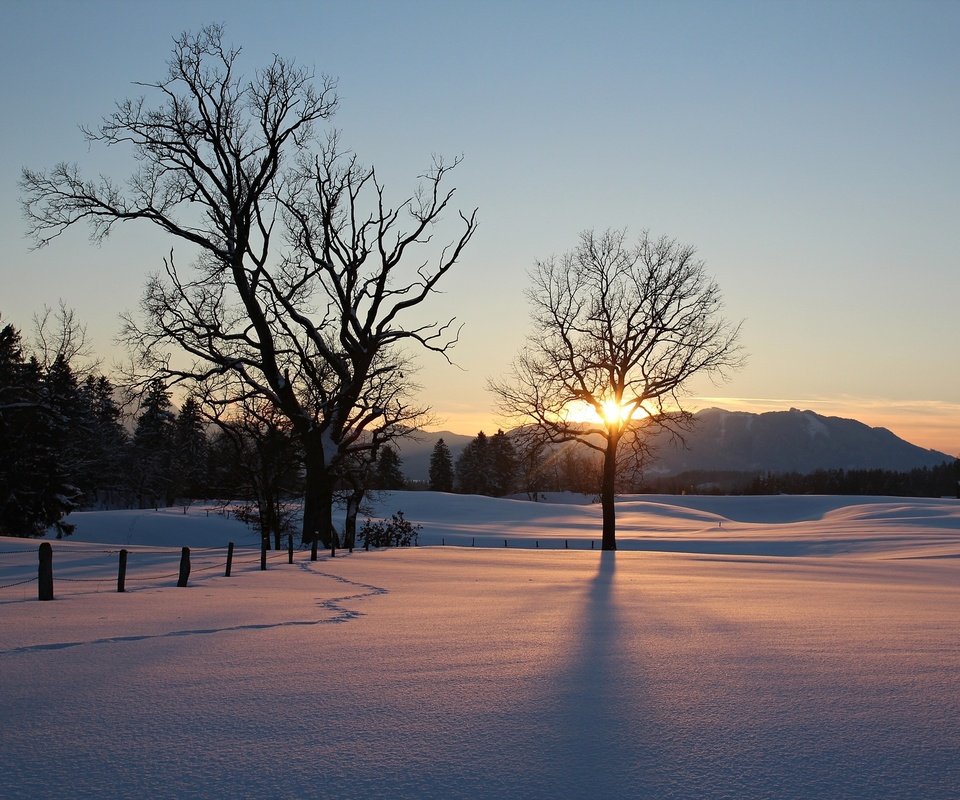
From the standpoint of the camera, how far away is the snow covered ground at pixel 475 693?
14.7 feet

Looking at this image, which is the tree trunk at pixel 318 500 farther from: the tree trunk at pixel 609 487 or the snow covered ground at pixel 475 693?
the snow covered ground at pixel 475 693

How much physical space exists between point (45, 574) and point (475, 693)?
27.6 ft

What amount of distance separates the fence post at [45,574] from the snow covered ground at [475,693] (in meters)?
0.30

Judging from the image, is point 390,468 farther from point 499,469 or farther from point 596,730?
point 596,730

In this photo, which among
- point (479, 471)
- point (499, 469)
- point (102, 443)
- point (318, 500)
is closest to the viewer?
point (318, 500)

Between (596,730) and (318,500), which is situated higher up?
(318,500)

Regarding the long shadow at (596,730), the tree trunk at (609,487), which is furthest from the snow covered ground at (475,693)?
the tree trunk at (609,487)

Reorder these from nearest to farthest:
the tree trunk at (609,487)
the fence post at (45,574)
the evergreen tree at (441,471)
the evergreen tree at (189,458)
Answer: the fence post at (45,574), the tree trunk at (609,487), the evergreen tree at (189,458), the evergreen tree at (441,471)

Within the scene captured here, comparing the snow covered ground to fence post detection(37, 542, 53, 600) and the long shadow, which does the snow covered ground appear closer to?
the long shadow

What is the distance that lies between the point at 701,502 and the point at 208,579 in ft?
244

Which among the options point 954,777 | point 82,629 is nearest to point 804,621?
point 954,777

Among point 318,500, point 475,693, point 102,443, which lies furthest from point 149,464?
point 475,693

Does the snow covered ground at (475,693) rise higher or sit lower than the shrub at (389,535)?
higher

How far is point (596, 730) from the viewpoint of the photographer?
525 cm
